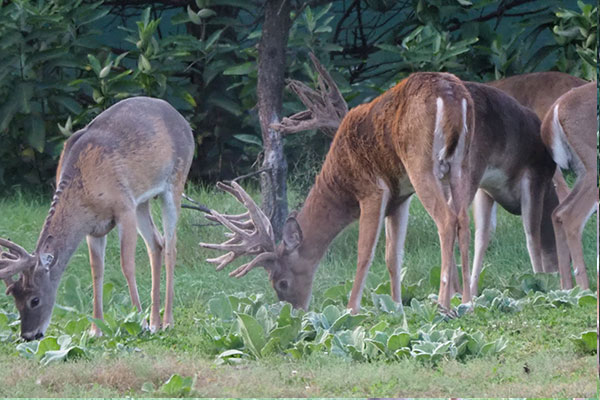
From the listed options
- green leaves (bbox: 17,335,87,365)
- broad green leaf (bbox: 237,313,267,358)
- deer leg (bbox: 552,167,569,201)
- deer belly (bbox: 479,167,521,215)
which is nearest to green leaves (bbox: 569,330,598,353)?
broad green leaf (bbox: 237,313,267,358)

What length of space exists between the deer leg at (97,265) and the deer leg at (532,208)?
6.57 ft

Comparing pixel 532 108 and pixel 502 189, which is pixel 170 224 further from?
pixel 532 108

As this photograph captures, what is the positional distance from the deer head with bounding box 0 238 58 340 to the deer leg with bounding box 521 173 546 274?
89.5 inches

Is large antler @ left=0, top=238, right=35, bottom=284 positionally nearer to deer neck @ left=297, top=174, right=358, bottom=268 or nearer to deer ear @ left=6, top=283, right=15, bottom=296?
deer ear @ left=6, top=283, right=15, bottom=296

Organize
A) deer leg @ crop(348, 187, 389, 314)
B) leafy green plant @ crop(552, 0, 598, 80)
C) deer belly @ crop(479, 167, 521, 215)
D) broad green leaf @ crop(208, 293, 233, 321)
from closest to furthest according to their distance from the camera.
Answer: broad green leaf @ crop(208, 293, 233, 321) → deer leg @ crop(348, 187, 389, 314) → deer belly @ crop(479, 167, 521, 215) → leafy green plant @ crop(552, 0, 598, 80)

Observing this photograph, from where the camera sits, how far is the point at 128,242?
4.36m

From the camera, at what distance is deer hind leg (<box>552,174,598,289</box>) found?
4.88 metres

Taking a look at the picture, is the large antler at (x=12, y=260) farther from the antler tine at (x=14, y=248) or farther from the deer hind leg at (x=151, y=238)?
the deer hind leg at (x=151, y=238)

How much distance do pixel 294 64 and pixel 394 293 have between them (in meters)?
1.23

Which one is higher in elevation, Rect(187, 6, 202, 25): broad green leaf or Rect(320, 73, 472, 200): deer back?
Rect(187, 6, 202, 25): broad green leaf

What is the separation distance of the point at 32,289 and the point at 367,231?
4.81ft

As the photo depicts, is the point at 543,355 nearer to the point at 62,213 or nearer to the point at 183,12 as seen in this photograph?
the point at 62,213

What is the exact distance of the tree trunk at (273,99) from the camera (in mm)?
5066

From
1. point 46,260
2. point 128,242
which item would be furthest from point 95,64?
point 46,260
